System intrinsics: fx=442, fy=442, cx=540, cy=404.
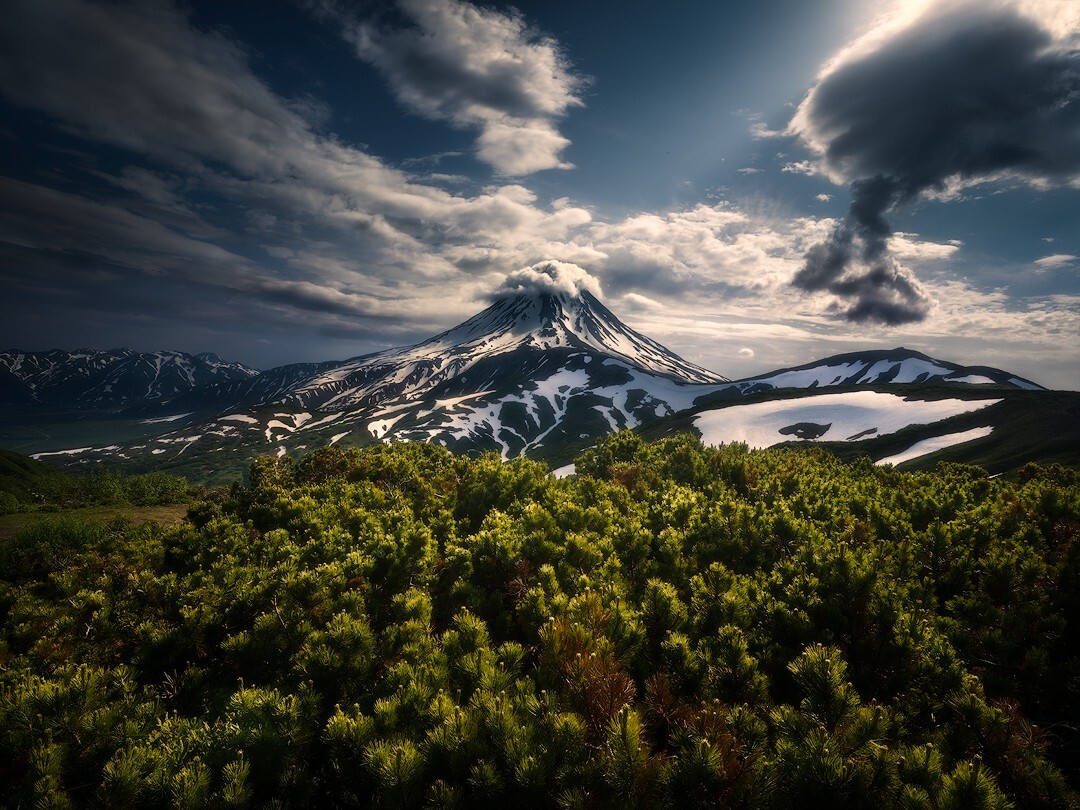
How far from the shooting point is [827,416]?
13850 centimetres

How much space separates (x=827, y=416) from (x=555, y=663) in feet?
523

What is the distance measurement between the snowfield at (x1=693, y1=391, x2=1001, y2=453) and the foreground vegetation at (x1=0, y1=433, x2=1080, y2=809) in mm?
113837

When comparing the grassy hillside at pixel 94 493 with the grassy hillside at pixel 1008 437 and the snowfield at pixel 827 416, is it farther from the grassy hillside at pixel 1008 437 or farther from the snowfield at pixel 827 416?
the snowfield at pixel 827 416

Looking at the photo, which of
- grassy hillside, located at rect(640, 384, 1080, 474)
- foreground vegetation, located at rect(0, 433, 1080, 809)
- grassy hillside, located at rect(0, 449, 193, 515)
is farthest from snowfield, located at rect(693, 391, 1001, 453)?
foreground vegetation, located at rect(0, 433, 1080, 809)

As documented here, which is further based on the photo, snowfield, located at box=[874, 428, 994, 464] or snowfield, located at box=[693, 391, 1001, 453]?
snowfield, located at box=[693, 391, 1001, 453]

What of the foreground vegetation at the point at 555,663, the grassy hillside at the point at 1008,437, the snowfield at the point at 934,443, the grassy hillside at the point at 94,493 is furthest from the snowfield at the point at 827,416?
the foreground vegetation at the point at 555,663

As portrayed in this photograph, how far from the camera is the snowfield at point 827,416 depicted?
4742 inches

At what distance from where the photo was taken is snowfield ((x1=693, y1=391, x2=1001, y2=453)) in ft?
395

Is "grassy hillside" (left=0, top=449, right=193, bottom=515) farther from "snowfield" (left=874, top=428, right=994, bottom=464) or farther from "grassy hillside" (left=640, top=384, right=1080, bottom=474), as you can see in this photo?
"snowfield" (left=874, top=428, right=994, bottom=464)

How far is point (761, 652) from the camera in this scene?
25.8ft

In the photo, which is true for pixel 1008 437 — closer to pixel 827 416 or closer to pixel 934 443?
pixel 934 443

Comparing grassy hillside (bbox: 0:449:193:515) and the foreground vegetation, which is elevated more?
the foreground vegetation

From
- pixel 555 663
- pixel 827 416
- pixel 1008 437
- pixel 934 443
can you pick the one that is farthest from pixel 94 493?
pixel 827 416

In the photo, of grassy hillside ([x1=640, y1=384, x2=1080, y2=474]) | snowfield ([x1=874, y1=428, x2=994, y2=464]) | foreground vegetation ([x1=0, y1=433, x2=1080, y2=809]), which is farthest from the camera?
snowfield ([x1=874, y1=428, x2=994, y2=464])
